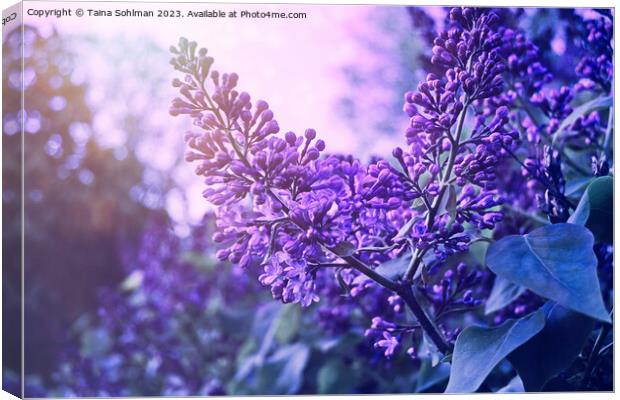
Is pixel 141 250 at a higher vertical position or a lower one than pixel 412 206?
lower

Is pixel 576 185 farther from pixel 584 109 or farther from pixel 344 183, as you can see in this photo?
pixel 344 183

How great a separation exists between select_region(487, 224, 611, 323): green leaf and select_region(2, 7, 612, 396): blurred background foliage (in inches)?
18.4

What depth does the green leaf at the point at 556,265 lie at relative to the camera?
1.10 metres

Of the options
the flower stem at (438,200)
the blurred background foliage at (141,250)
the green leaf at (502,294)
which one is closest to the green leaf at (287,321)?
the blurred background foliage at (141,250)

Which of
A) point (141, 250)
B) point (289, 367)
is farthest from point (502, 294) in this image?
point (141, 250)

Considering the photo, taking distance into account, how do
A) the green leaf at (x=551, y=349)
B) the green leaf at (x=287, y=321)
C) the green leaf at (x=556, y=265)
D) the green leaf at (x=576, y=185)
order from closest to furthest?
the green leaf at (x=556, y=265) → the green leaf at (x=551, y=349) → the green leaf at (x=576, y=185) → the green leaf at (x=287, y=321)

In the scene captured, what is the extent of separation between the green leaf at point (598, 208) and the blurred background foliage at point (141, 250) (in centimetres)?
42

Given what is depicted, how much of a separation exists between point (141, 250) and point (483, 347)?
2.08 metres

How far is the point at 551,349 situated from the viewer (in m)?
1.21

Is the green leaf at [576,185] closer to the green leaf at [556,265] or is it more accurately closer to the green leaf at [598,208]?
the green leaf at [598,208]

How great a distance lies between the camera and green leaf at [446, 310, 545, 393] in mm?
1163

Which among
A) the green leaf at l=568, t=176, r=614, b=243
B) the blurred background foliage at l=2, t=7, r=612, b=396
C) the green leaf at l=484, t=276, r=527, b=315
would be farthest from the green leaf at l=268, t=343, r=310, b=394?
the green leaf at l=568, t=176, r=614, b=243

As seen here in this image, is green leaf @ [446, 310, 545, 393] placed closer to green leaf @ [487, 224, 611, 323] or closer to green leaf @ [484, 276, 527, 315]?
green leaf @ [487, 224, 611, 323]

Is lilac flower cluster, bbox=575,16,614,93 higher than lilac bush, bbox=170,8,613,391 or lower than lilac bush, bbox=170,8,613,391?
higher
